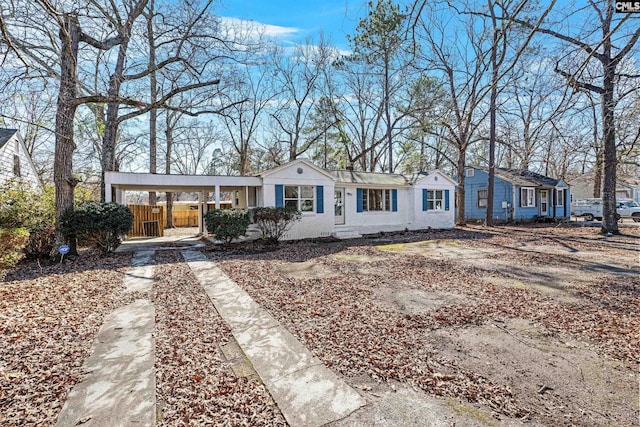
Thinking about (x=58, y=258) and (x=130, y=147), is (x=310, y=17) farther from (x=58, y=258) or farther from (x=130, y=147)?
(x=130, y=147)

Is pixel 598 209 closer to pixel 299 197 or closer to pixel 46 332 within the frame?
pixel 299 197

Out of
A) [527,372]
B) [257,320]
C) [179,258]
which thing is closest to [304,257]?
[179,258]

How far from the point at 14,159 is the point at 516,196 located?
26.8 metres

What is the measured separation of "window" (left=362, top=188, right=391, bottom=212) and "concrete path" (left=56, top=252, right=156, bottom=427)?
1201cm

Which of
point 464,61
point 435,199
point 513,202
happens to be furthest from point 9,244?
point 513,202

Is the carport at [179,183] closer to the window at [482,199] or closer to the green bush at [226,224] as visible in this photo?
the green bush at [226,224]

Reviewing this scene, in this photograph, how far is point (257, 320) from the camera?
4.26 m

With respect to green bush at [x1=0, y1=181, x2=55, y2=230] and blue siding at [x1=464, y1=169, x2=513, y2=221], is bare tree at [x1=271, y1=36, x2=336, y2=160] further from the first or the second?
green bush at [x1=0, y1=181, x2=55, y2=230]

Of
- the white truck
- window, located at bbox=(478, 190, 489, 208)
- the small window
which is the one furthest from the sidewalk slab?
the white truck

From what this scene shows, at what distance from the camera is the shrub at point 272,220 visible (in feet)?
37.1

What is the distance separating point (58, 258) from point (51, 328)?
5714 millimetres

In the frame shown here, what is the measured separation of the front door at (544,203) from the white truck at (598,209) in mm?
3326

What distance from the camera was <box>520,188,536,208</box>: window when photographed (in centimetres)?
2088

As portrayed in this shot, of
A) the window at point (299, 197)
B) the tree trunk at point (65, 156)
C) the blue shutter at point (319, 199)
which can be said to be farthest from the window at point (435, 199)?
the tree trunk at point (65, 156)
